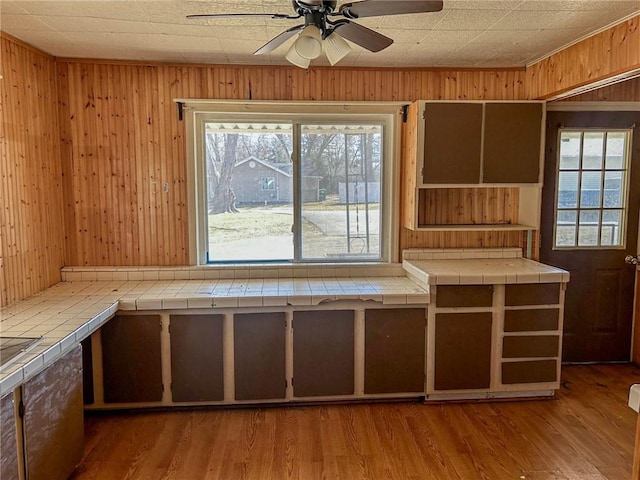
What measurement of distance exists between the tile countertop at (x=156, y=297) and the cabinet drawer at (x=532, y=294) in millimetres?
599

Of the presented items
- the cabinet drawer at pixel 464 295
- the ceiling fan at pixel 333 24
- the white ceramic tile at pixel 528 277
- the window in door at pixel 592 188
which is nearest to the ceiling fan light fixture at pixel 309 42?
the ceiling fan at pixel 333 24

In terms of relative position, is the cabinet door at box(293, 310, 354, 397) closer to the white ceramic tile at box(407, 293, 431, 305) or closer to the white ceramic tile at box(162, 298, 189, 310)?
the white ceramic tile at box(407, 293, 431, 305)

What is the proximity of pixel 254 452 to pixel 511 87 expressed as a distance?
10.7 feet

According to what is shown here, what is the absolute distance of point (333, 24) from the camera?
2047 millimetres

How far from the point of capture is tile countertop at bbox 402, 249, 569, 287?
3.13 meters

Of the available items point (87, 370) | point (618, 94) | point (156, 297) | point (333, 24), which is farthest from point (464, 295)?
point (87, 370)

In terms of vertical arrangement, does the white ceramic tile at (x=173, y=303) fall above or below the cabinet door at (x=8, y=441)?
above

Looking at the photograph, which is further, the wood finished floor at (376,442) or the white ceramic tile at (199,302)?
the white ceramic tile at (199,302)

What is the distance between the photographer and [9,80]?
279cm

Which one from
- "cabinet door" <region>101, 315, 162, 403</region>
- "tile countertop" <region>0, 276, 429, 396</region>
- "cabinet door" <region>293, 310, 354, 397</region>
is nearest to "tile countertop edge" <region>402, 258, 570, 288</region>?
"tile countertop" <region>0, 276, 429, 396</region>

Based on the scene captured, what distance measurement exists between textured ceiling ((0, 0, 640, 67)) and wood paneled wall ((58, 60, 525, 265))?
0.43ft

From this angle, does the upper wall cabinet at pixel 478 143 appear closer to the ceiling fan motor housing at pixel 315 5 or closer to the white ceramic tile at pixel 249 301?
the white ceramic tile at pixel 249 301

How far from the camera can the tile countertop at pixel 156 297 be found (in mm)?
2451

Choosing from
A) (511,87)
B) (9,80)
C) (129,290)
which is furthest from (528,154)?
(9,80)
